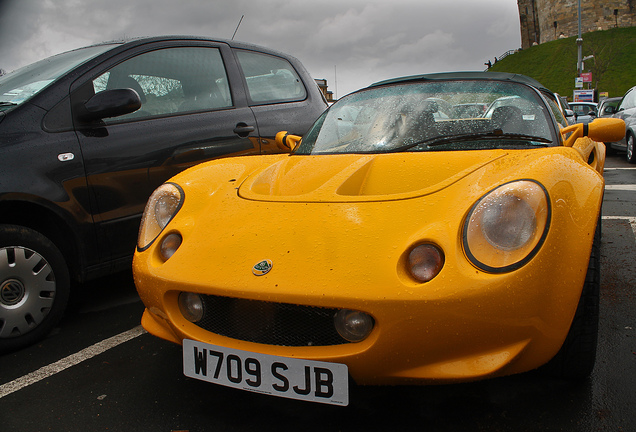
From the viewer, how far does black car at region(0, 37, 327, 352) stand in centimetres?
258

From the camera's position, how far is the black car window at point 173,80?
10.6ft

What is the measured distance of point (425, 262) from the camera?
1632 mm

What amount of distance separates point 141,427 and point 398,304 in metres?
1.04

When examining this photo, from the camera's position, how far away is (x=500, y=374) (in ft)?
5.33

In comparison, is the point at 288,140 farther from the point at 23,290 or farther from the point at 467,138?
the point at 23,290

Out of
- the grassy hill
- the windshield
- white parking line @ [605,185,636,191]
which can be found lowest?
white parking line @ [605,185,636,191]

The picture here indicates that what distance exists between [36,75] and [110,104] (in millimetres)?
727

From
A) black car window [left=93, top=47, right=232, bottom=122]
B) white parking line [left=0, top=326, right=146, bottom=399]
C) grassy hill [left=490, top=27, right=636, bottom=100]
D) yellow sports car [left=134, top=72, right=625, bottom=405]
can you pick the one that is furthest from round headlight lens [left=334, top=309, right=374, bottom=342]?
grassy hill [left=490, top=27, right=636, bottom=100]

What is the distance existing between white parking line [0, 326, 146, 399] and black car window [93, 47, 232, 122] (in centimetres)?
123

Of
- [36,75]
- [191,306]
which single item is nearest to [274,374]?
[191,306]

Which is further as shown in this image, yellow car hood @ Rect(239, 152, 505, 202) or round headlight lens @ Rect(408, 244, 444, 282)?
yellow car hood @ Rect(239, 152, 505, 202)

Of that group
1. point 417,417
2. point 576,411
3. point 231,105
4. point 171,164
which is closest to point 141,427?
point 417,417

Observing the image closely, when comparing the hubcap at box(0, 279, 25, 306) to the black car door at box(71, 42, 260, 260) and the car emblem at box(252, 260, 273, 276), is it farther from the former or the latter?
A: the car emblem at box(252, 260, 273, 276)

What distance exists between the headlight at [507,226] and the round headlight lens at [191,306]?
0.91 m
